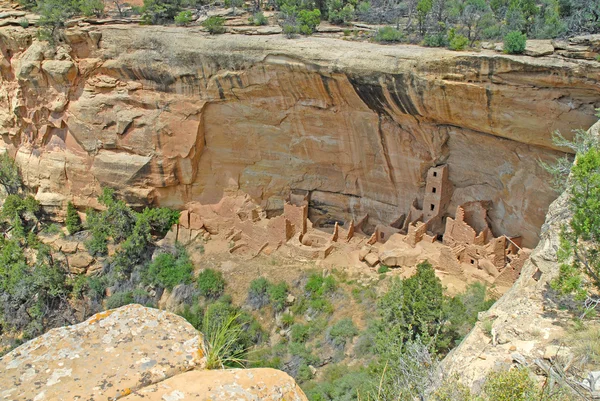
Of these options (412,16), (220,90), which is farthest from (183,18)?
(412,16)

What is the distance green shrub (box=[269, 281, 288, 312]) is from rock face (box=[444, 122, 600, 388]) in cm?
972

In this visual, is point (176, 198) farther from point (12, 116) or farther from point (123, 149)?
point (12, 116)

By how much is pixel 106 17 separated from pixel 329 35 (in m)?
8.67

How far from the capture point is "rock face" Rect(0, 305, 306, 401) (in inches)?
123

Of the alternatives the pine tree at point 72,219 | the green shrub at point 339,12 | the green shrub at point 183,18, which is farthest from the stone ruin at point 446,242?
the pine tree at point 72,219

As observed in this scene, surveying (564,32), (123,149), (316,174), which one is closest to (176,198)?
(123,149)

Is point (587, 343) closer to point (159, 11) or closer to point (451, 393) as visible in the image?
point (451, 393)

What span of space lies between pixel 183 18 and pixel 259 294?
9940mm

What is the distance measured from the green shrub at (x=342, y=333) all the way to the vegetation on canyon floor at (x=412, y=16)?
8044mm

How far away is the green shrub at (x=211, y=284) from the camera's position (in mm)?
18516

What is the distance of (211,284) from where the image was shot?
60.8 ft

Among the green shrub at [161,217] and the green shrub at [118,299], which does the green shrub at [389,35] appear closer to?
the green shrub at [161,217]

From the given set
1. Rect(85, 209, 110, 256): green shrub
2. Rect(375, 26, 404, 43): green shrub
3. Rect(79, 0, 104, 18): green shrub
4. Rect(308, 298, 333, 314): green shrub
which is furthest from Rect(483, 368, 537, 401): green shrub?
Rect(79, 0, 104, 18): green shrub

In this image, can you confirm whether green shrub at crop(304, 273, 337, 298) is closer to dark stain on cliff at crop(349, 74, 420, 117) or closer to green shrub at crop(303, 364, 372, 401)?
green shrub at crop(303, 364, 372, 401)
